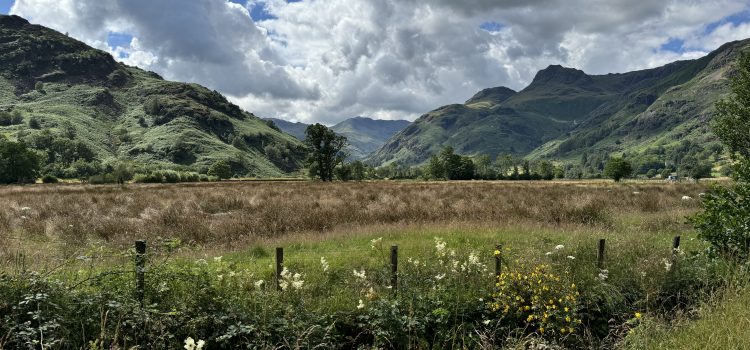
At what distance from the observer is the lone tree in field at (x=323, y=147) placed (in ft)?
270

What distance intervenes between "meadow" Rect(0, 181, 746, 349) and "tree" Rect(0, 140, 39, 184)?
93004 millimetres

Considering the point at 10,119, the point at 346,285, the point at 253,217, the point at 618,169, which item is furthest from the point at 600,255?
the point at 10,119

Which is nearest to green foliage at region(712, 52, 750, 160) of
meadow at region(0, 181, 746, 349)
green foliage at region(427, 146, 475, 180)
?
meadow at region(0, 181, 746, 349)

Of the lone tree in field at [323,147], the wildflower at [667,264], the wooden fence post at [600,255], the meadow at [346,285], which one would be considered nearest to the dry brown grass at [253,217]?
the meadow at [346,285]

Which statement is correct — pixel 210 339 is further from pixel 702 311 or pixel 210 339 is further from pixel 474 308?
pixel 702 311

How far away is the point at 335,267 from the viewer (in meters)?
10.8

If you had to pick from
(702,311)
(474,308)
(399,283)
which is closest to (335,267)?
(399,283)

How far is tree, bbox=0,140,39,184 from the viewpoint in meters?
86.6

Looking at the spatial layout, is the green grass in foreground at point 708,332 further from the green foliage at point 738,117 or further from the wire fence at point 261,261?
the green foliage at point 738,117

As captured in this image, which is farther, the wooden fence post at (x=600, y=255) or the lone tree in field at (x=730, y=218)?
the wooden fence post at (x=600, y=255)

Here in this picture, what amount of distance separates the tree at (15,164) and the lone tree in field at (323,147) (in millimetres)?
62895

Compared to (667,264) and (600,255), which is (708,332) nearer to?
(667,264)

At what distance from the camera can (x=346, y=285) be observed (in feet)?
31.0

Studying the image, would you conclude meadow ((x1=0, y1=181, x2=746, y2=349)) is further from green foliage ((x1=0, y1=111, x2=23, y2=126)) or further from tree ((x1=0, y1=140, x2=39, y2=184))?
green foliage ((x1=0, y1=111, x2=23, y2=126))
